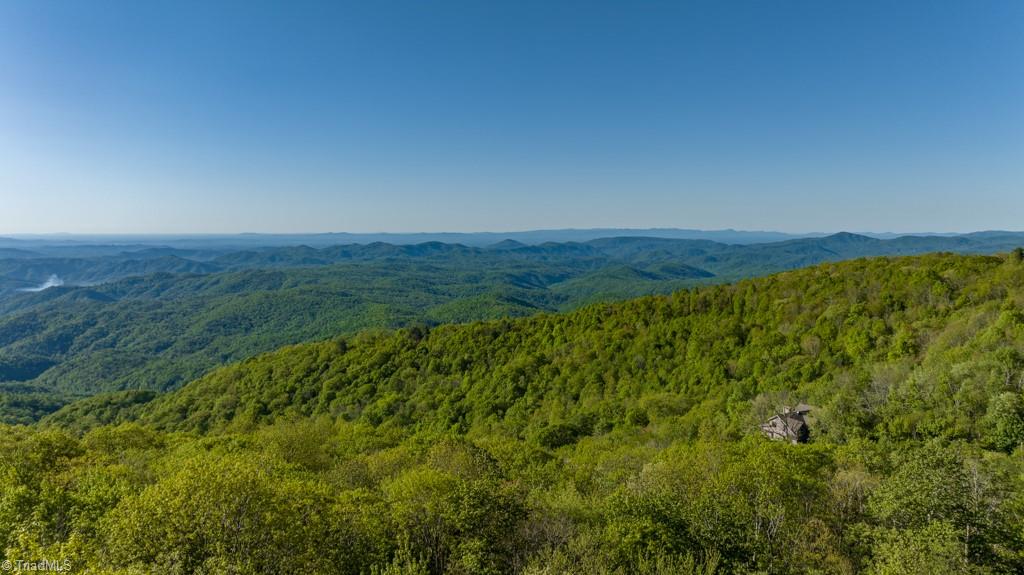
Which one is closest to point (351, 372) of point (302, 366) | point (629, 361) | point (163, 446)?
point (302, 366)

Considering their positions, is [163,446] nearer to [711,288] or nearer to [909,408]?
[909,408]

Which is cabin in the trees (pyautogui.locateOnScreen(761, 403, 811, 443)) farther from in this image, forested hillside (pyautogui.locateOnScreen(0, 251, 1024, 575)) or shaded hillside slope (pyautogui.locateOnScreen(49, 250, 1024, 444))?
shaded hillside slope (pyautogui.locateOnScreen(49, 250, 1024, 444))

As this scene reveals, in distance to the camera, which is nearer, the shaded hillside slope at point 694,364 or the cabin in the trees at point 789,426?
the shaded hillside slope at point 694,364

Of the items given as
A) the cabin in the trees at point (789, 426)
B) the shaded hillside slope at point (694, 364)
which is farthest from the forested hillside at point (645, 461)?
the cabin in the trees at point (789, 426)

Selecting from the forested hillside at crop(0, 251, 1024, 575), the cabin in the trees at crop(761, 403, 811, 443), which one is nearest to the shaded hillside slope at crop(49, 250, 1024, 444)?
the forested hillside at crop(0, 251, 1024, 575)

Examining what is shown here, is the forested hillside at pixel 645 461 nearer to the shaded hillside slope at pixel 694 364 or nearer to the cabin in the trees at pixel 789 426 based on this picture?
the shaded hillside slope at pixel 694 364

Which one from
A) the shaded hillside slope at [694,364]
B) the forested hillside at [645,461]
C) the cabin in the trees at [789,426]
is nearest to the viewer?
the forested hillside at [645,461]

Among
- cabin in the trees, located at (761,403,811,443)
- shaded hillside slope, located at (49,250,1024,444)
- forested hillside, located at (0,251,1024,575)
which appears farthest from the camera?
cabin in the trees, located at (761,403,811,443)
